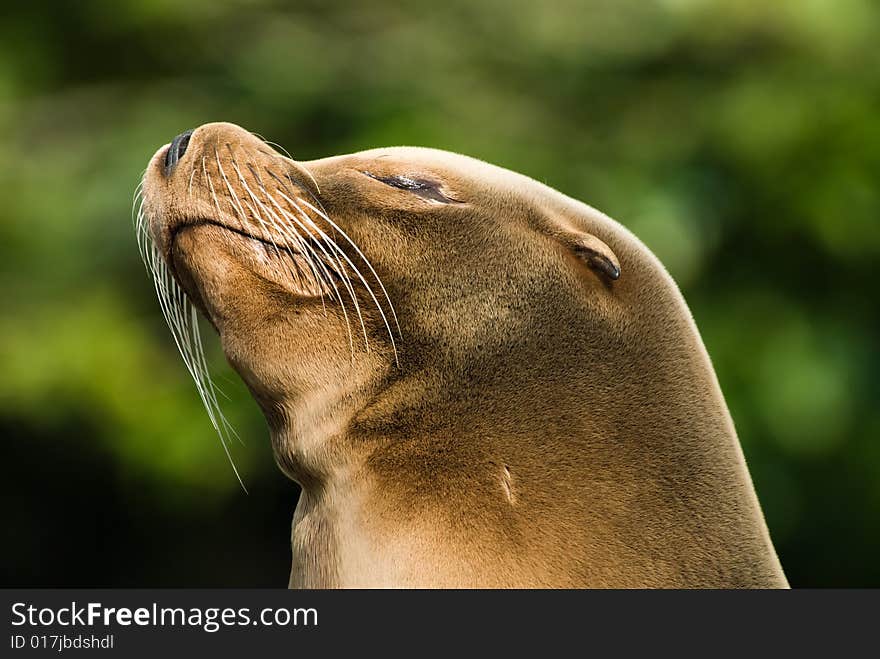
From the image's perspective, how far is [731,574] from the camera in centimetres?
268

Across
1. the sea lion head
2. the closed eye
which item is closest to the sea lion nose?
the sea lion head

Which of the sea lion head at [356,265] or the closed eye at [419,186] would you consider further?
the closed eye at [419,186]

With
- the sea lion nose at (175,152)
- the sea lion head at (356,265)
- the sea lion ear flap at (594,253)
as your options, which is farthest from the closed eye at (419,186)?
the sea lion nose at (175,152)

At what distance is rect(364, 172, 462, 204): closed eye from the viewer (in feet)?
9.00

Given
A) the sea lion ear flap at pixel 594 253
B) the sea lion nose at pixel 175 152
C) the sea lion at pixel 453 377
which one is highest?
the sea lion nose at pixel 175 152

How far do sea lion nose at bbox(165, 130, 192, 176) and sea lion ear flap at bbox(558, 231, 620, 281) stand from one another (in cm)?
88

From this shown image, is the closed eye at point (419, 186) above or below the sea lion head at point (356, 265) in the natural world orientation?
above

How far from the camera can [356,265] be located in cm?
271

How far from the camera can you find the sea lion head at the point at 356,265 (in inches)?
104

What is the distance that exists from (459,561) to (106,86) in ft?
16.5

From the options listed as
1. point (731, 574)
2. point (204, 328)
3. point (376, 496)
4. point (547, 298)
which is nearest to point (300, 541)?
point (376, 496)

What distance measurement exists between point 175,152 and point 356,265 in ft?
1.59

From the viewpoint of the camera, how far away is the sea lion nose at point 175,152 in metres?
2.71

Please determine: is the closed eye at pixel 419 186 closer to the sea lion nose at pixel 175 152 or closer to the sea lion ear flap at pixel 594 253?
the sea lion ear flap at pixel 594 253
